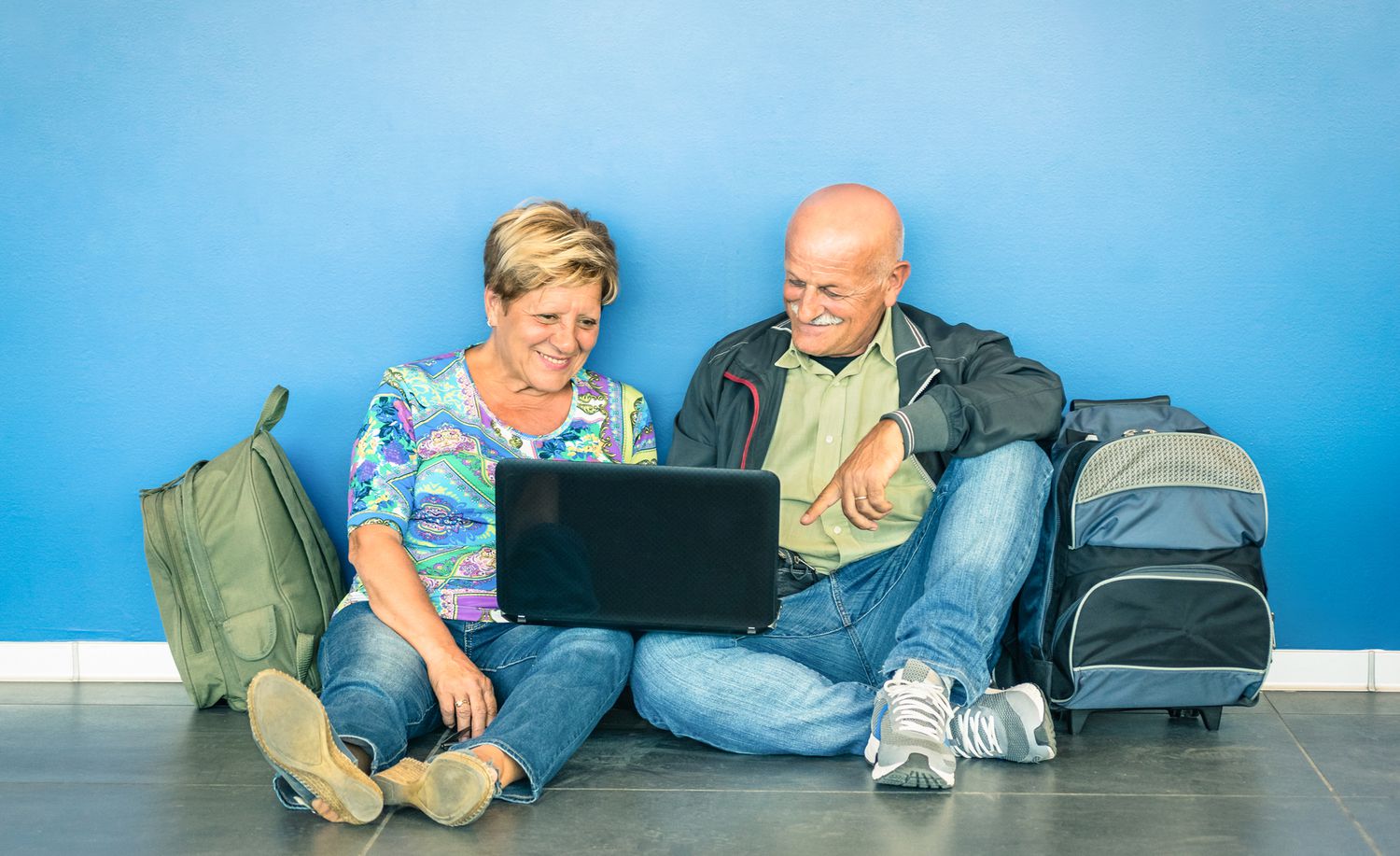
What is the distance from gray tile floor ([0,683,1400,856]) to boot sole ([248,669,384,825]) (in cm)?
6

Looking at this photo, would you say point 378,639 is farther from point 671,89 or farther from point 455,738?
point 671,89

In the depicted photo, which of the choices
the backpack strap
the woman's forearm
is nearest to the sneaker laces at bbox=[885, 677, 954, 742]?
the woman's forearm

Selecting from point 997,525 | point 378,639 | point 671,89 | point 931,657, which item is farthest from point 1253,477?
point 378,639

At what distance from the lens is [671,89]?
2557mm

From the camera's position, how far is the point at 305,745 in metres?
1.71

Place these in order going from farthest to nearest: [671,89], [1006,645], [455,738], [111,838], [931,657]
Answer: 1. [671,89]
2. [1006,645]
3. [455,738]
4. [931,657]
5. [111,838]

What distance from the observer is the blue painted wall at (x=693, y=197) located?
2525 mm

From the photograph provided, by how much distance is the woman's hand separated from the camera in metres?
2.12

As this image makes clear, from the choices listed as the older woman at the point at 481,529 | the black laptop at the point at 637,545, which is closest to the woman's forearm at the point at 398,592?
the older woman at the point at 481,529

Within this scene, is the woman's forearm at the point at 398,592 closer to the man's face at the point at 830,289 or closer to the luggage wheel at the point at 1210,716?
the man's face at the point at 830,289

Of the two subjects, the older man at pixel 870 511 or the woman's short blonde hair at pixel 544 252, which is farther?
the woman's short blonde hair at pixel 544 252

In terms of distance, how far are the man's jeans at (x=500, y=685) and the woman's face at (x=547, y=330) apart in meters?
0.48

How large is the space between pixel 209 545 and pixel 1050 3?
1953 mm

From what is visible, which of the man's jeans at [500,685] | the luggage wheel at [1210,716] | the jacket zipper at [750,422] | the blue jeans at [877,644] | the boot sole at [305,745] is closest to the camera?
the boot sole at [305,745]
